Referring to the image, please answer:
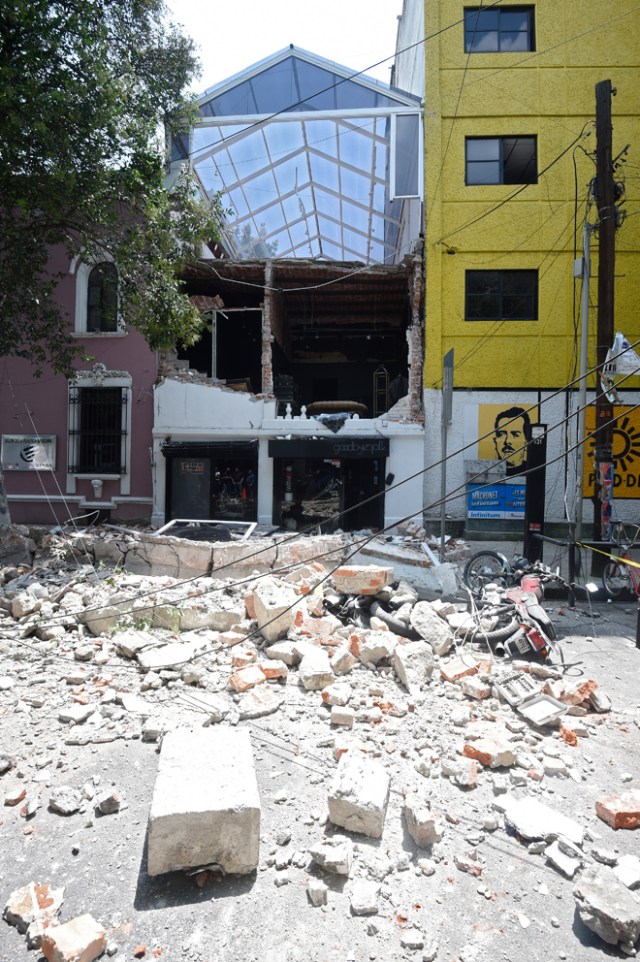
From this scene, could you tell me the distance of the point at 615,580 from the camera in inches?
345

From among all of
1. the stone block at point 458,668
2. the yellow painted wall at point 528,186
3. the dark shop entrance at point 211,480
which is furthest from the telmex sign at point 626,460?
the stone block at point 458,668

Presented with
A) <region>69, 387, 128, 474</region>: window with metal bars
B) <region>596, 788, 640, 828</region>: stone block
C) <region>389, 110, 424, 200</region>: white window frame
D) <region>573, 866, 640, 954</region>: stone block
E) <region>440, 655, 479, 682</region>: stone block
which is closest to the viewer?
<region>573, 866, 640, 954</region>: stone block

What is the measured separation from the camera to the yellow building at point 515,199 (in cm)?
1428

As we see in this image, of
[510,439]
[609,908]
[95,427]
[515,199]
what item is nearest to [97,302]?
[95,427]

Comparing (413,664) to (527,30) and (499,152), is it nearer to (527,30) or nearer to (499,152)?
(499,152)

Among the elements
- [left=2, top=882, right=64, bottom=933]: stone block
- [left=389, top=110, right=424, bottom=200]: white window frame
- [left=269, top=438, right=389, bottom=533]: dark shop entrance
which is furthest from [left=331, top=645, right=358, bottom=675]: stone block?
Answer: [left=389, top=110, right=424, bottom=200]: white window frame

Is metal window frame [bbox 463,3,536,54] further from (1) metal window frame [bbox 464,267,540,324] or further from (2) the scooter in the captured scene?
(2) the scooter

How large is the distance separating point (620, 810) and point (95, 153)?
10.6 m

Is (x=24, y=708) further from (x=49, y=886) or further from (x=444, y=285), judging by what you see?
(x=444, y=285)

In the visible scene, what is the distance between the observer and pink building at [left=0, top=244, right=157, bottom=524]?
14.6m

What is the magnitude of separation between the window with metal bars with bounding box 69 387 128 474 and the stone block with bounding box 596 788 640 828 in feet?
45.1

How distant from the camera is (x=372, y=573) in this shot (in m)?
6.49

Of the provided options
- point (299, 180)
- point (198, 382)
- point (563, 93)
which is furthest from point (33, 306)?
point (563, 93)

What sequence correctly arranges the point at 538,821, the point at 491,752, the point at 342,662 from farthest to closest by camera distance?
the point at 342,662
the point at 491,752
the point at 538,821
